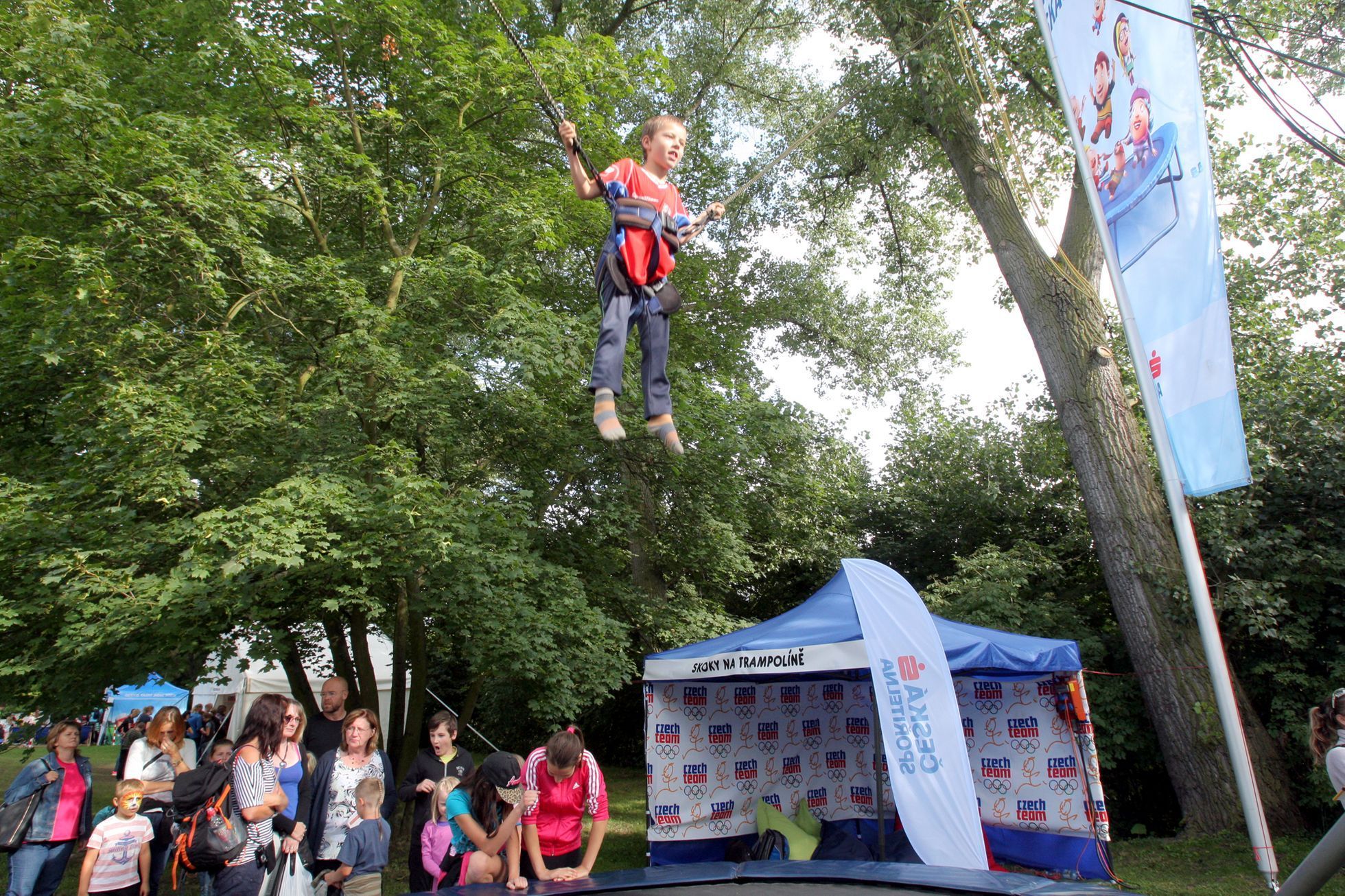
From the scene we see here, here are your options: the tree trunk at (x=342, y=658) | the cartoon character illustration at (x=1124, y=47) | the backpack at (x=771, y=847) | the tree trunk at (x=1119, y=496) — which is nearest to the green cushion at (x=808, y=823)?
the backpack at (x=771, y=847)

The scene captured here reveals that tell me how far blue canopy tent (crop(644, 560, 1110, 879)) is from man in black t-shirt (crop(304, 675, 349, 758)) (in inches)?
89.0

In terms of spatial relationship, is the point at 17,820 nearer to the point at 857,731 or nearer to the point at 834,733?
the point at 834,733

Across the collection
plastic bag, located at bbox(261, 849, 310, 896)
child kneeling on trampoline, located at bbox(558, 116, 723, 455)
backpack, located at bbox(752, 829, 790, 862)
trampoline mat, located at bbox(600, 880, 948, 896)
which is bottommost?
backpack, located at bbox(752, 829, 790, 862)

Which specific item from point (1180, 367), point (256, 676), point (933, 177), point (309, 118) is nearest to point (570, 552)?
point (309, 118)

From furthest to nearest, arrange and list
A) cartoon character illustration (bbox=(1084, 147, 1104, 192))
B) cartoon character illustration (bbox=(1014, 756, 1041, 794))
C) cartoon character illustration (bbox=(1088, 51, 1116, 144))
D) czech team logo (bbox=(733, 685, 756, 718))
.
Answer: czech team logo (bbox=(733, 685, 756, 718)), cartoon character illustration (bbox=(1014, 756, 1041, 794)), cartoon character illustration (bbox=(1084, 147, 1104, 192)), cartoon character illustration (bbox=(1088, 51, 1116, 144))

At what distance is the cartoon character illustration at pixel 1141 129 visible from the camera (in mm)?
3973

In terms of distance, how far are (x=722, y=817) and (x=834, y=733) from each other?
144cm

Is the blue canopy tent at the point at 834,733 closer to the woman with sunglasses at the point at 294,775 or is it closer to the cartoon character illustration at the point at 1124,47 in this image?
the woman with sunglasses at the point at 294,775

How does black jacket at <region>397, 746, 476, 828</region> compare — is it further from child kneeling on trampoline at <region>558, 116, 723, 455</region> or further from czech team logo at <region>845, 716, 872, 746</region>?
czech team logo at <region>845, 716, 872, 746</region>

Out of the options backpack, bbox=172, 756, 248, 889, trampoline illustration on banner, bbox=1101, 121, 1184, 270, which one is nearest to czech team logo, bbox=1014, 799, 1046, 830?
trampoline illustration on banner, bbox=1101, 121, 1184, 270

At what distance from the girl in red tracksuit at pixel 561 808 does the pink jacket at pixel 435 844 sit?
477 mm

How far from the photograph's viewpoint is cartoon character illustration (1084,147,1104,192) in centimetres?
444

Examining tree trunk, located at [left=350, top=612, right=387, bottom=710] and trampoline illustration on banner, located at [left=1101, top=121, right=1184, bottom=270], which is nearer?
trampoline illustration on banner, located at [left=1101, top=121, right=1184, bottom=270]

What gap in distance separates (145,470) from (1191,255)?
5929mm
